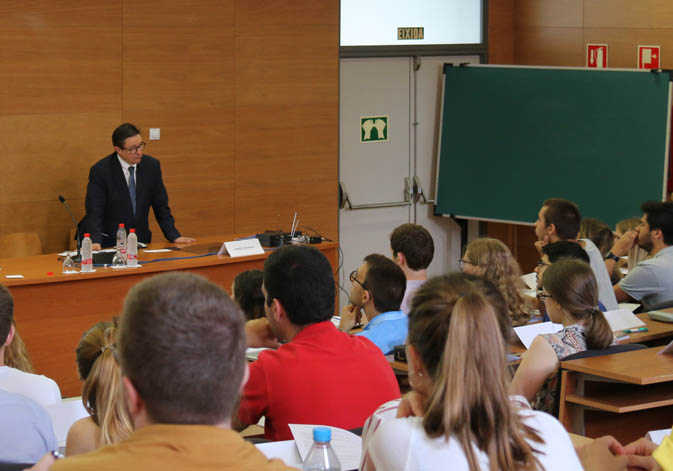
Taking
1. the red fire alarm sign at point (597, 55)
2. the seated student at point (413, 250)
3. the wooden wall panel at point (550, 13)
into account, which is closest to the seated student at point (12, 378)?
the seated student at point (413, 250)

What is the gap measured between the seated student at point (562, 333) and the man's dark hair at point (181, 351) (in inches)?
90.1

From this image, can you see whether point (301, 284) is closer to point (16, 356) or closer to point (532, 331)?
point (16, 356)

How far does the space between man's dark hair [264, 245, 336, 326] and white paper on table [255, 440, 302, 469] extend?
1.57 ft

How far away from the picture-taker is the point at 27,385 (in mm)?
2914

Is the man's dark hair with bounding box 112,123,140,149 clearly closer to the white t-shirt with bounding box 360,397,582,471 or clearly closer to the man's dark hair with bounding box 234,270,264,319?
the man's dark hair with bounding box 234,270,264,319

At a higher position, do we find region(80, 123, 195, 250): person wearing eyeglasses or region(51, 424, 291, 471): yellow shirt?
region(80, 123, 195, 250): person wearing eyeglasses

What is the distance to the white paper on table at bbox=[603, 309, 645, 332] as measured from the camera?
4.38 m

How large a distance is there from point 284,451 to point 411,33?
6.90 m

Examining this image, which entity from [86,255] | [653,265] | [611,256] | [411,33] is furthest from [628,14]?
[86,255]

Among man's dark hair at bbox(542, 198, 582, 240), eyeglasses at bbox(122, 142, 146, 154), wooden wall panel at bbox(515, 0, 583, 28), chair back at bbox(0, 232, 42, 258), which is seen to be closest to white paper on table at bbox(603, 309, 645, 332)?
man's dark hair at bbox(542, 198, 582, 240)

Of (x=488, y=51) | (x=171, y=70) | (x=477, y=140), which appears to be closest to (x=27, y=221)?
(x=171, y=70)

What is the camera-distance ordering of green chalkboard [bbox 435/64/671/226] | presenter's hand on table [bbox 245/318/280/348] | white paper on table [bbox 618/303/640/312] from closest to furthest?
presenter's hand on table [bbox 245/318/280/348], white paper on table [bbox 618/303/640/312], green chalkboard [bbox 435/64/671/226]

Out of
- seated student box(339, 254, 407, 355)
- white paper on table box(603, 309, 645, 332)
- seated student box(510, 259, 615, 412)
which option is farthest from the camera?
white paper on table box(603, 309, 645, 332)

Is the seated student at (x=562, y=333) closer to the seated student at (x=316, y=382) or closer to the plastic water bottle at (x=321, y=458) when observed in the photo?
the seated student at (x=316, y=382)
